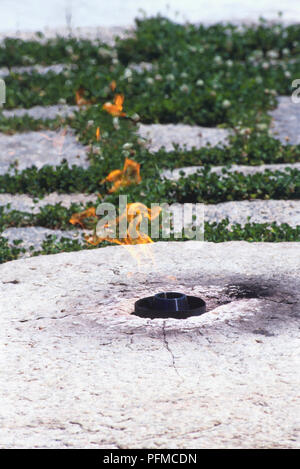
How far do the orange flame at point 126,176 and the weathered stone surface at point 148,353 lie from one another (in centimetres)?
285

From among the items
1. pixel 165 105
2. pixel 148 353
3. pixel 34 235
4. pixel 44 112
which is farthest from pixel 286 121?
pixel 148 353

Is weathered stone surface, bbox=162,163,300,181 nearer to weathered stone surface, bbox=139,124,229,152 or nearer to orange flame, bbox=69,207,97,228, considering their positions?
weathered stone surface, bbox=139,124,229,152

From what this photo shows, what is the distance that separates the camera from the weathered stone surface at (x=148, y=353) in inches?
130

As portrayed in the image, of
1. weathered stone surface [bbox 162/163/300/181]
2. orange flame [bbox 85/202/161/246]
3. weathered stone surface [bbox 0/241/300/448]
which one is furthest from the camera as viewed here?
weathered stone surface [bbox 162/163/300/181]

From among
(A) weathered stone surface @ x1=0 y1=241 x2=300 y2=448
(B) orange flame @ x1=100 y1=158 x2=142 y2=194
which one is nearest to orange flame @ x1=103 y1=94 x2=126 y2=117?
(B) orange flame @ x1=100 y1=158 x2=142 y2=194

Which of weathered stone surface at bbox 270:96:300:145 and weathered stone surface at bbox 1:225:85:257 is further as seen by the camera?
weathered stone surface at bbox 270:96:300:145

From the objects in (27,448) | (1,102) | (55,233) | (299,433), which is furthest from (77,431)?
(1,102)

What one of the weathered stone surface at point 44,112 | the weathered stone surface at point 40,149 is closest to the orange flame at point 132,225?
the weathered stone surface at point 40,149

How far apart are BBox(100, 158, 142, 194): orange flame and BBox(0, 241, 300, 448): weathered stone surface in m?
2.85

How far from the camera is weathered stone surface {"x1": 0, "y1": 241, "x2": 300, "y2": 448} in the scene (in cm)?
330

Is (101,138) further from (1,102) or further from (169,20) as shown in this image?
(169,20)

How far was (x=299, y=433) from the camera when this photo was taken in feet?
10.6

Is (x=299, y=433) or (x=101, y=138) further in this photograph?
(x=101, y=138)

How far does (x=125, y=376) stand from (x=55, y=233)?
4056mm
